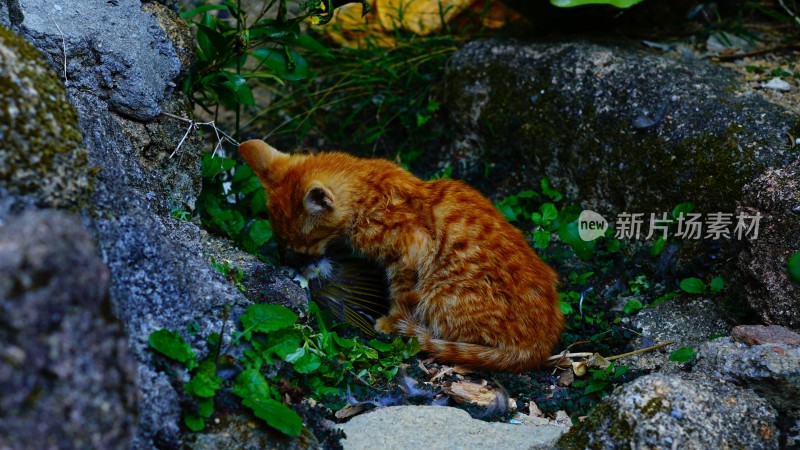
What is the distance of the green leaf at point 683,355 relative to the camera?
3416 millimetres

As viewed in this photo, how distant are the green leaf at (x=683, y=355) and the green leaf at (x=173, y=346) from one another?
2055 millimetres

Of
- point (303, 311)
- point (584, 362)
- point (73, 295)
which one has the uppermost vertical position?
point (73, 295)

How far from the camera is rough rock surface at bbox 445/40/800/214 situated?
13.3 ft

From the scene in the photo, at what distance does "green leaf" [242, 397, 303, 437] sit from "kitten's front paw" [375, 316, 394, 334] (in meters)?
1.26

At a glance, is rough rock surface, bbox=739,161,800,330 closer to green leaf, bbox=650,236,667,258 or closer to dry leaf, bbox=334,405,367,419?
green leaf, bbox=650,236,667,258

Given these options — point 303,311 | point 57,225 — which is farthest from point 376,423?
point 57,225

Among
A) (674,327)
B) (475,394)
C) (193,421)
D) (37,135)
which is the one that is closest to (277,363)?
(193,421)

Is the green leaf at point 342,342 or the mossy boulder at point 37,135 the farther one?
Answer: the green leaf at point 342,342

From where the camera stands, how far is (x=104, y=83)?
3.59 m

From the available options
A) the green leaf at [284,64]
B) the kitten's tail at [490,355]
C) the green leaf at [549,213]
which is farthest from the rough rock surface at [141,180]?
the green leaf at [549,213]

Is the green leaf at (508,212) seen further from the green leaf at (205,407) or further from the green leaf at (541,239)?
the green leaf at (205,407)

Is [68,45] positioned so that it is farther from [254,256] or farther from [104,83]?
[254,256]

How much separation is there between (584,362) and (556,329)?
21 centimetres

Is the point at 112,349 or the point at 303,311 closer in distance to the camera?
the point at 112,349
